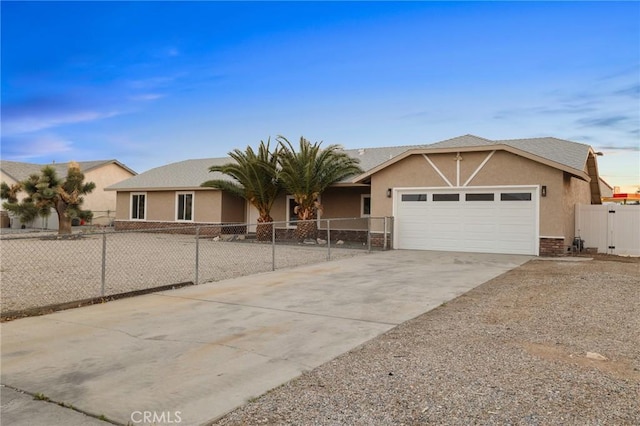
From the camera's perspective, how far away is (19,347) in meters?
5.31

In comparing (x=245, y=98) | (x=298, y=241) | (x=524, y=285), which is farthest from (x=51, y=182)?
(x=524, y=285)

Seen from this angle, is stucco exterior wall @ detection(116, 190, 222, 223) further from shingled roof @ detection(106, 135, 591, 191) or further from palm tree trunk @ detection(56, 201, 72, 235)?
palm tree trunk @ detection(56, 201, 72, 235)

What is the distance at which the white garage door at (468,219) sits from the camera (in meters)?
16.1

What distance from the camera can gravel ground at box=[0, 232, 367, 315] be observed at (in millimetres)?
8930

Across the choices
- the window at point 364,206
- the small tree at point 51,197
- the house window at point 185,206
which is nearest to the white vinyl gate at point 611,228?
the window at point 364,206

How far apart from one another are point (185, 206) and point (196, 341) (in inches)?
844

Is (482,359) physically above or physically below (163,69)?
below

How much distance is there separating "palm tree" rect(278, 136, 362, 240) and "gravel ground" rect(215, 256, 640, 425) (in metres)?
13.6

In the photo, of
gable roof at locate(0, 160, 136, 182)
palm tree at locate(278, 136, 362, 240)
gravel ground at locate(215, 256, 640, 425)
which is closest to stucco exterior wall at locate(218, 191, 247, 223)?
palm tree at locate(278, 136, 362, 240)

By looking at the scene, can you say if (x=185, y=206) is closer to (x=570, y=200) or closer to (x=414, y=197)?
(x=414, y=197)

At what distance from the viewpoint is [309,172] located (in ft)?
66.2

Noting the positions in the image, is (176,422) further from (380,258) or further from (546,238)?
(546,238)

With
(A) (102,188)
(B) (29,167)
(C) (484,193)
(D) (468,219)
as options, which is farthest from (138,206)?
(B) (29,167)

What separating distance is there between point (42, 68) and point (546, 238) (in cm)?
1960
